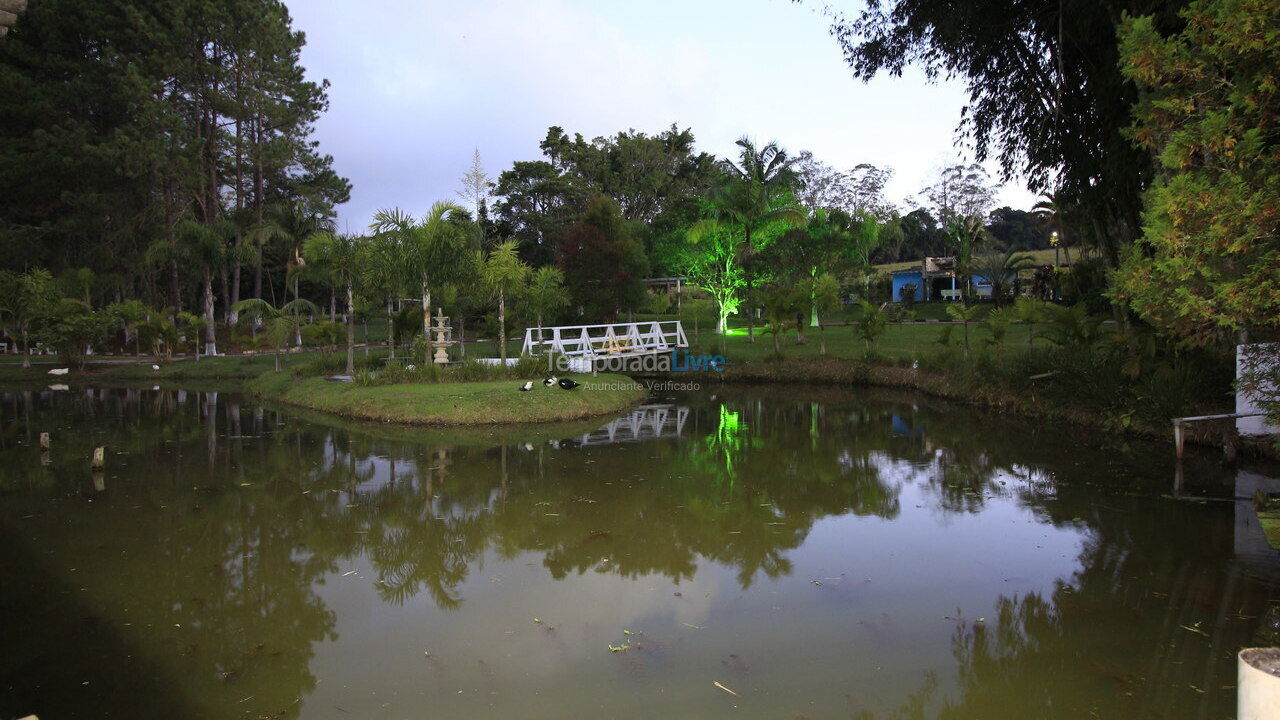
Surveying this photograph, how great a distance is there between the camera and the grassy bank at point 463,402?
15422mm

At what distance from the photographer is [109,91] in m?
27.3

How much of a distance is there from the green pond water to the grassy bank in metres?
3.11

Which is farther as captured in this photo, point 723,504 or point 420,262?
point 420,262

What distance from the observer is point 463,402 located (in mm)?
15594

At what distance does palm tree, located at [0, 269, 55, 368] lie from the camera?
23.8m

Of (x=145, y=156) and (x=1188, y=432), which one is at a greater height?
(x=145, y=156)

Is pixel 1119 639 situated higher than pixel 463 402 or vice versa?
pixel 463 402

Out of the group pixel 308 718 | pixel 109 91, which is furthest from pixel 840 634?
pixel 109 91

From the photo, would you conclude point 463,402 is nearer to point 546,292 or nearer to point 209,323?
point 546,292

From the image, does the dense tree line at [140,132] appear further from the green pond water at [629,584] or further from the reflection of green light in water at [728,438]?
the reflection of green light in water at [728,438]

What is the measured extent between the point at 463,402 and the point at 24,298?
18.9 metres

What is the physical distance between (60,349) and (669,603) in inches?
1083

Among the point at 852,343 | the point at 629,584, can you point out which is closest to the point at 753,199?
the point at 852,343

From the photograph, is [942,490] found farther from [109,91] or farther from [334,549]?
[109,91]
